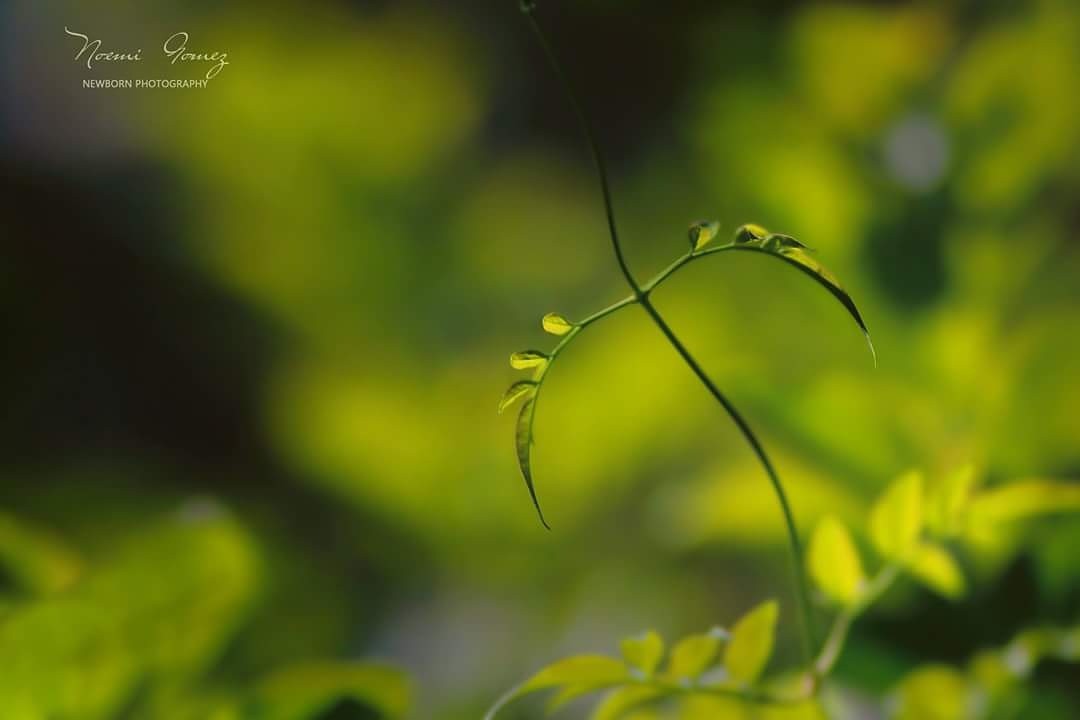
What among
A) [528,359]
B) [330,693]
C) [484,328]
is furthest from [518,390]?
[484,328]

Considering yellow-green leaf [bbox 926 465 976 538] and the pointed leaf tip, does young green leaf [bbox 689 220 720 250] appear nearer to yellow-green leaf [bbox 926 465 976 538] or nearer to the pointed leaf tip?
the pointed leaf tip

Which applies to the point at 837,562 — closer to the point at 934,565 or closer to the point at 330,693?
the point at 934,565

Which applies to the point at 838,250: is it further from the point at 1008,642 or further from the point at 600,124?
the point at 600,124

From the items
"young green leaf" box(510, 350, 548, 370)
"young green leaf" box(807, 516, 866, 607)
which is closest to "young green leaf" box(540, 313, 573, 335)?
"young green leaf" box(510, 350, 548, 370)

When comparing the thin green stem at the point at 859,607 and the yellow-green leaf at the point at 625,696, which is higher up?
the yellow-green leaf at the point at 625,696

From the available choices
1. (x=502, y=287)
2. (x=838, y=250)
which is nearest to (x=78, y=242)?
(x=502, y=287)

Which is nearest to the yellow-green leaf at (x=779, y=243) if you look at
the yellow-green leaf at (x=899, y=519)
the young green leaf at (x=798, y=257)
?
the young green leaf at (x=798, y=257)

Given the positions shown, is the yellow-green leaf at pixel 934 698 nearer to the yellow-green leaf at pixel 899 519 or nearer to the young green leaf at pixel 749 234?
the yellow-green leaf at pixel 899 519
